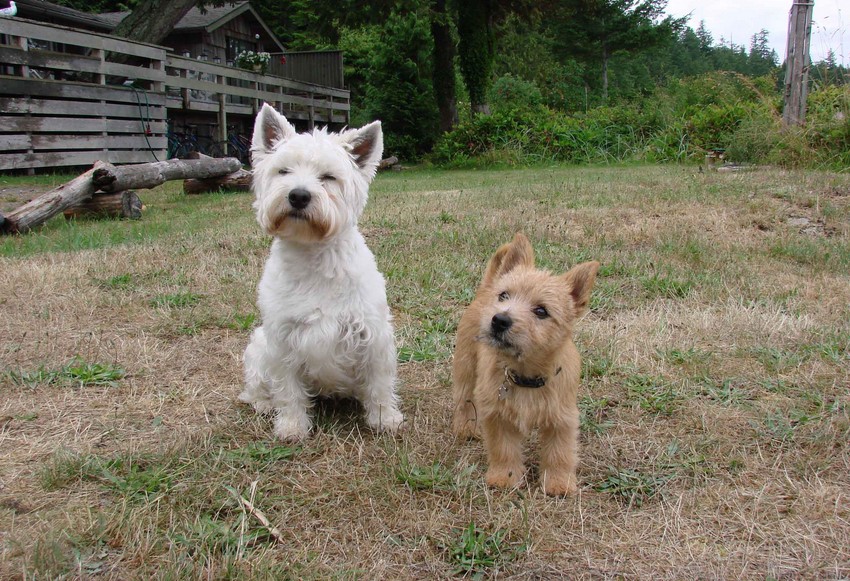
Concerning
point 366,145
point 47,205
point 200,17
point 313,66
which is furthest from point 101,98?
point 200,17

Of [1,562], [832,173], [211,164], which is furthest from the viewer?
[211,164]

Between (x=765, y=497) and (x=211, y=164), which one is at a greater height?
(x=211, y=164)

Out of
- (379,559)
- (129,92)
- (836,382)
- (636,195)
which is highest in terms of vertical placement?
(129,92)

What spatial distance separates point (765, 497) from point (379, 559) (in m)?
1.70

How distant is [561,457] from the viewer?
114 inches

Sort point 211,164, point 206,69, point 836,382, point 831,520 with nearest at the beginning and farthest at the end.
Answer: point 831,520
point 836,382
point 211,164
point 206,69

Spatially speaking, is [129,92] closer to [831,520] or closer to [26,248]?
[26,248]

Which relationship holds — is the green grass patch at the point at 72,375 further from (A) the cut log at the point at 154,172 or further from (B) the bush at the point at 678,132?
(B) the bush at the point at 678,132

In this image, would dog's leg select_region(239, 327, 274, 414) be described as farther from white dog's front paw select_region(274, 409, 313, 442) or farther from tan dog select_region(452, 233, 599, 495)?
tan dog select_region(452, 233, 599, 495)

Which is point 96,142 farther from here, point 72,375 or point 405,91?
point 405,91

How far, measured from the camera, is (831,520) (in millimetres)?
2604

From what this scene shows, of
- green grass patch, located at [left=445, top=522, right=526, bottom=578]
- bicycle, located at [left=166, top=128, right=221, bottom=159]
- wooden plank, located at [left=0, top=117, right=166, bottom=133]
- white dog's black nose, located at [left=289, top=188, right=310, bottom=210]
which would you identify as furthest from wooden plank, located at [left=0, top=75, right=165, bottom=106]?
green grass patch, located at [left=445, top=522, right=526, bottom=578]

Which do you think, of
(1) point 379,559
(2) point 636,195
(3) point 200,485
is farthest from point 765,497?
(2) point 636,195

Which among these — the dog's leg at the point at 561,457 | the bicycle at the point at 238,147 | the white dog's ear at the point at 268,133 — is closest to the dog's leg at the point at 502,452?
the dog's leg at the point at 561,457
